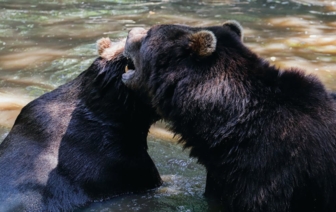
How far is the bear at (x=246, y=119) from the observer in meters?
4.10

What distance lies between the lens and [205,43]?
4.37 m

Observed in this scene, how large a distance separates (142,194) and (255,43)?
218 inches

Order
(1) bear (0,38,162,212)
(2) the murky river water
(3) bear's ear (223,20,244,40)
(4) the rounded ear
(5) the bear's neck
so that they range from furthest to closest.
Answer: (2) the murky river water, (4) the rounded ear, (1) bear (0,38,162,212), (3) bear's ear (223,20,244,40), (5) the bear's neck

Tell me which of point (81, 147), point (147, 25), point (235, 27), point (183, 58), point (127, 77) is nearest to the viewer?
point (183, 58)

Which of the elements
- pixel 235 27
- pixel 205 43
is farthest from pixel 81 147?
pixel 235 27

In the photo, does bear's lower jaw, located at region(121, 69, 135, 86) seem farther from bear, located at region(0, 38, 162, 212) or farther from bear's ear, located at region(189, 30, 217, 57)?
bear's ear, located at region(189, 30, 217, 57)

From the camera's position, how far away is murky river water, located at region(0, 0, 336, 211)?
5883 mm

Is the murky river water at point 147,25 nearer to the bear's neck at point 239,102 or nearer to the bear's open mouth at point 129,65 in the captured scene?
the bear's neck at point 239,102

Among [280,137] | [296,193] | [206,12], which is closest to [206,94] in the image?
[280,137]

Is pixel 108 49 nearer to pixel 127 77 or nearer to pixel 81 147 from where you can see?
pixel 127 77

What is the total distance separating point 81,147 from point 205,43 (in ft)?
5.76

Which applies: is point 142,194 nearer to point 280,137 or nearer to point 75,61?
point 280,137

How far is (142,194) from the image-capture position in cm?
558

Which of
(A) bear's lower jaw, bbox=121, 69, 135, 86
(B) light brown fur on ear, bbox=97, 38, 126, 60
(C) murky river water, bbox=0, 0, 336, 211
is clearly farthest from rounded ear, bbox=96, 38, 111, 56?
(C) murky river water, bbox=0, 0, 336, 211
